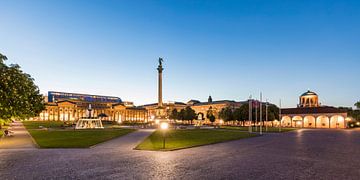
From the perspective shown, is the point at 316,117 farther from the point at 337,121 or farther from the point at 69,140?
the point at 69,140

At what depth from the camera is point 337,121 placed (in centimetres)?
10600

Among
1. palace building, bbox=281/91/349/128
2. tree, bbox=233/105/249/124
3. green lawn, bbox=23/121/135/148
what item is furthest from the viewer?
palace building, bbox=281/91/349/128

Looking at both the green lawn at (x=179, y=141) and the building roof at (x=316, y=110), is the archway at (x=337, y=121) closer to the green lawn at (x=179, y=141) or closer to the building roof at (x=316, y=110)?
the building roof at (x=316, y=110)

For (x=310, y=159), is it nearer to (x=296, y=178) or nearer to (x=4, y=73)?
(x=296, y=178)

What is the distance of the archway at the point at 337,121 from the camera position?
4059 inches

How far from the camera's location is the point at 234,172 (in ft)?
50.9

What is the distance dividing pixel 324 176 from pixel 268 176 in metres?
3.38

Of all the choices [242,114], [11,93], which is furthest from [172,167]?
[242,114]

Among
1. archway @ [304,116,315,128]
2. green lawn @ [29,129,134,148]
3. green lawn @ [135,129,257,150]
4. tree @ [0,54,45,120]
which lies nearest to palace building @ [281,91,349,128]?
archway @ [304,116,315,128]

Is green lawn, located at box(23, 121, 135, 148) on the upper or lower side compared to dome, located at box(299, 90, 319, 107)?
lower

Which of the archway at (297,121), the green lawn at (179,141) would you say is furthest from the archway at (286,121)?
the green lawn at (179,141)

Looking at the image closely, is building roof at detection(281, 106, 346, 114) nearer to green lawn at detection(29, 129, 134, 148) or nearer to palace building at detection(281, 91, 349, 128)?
palace building at detection(281, 91, 349, 128)

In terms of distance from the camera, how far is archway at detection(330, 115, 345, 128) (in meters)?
103

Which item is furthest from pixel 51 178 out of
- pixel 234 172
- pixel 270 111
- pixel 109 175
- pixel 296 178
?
pixel 270 111
